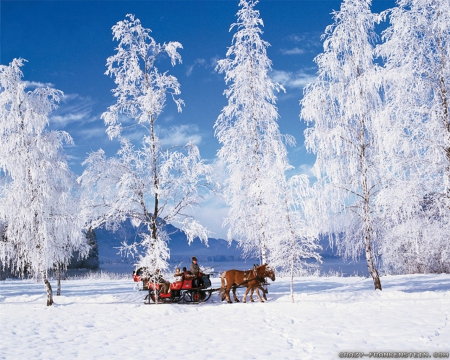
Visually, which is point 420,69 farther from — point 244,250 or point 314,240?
point 244,250

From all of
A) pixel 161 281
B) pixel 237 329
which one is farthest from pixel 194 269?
pixel 237 329

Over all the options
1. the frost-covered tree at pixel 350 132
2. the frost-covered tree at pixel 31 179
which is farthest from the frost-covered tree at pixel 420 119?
the frost-covered tree at pixel 31 179

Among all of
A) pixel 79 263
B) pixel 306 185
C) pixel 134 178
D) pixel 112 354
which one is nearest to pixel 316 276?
pixel 306 185

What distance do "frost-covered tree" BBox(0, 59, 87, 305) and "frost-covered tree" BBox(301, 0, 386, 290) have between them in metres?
11.0

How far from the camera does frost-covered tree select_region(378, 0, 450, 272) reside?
43.4 feet

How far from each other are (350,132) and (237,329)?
10.2 m

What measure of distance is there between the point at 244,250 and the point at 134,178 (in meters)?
8.10

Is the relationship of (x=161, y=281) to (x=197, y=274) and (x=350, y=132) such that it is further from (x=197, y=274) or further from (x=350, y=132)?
(x=350, y=132)

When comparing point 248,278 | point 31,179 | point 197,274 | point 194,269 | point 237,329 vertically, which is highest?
point 31,179

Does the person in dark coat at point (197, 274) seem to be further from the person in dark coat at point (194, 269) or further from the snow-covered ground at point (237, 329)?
the snow-covered ground at point (237, 329)

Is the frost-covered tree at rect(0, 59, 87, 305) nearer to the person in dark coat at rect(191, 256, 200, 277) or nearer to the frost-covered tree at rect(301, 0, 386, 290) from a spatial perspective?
the person in dark coat at rect(191, 256, 200, 277)

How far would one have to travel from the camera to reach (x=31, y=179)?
16.1 metres

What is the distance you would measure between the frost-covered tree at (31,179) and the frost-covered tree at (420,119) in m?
12.9

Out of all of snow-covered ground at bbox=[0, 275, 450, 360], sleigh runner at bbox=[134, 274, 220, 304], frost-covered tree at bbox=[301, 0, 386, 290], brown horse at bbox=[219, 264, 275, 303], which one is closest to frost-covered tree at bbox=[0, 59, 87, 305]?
snow-covered ground at bbox=[0, 275, 450, 360]
